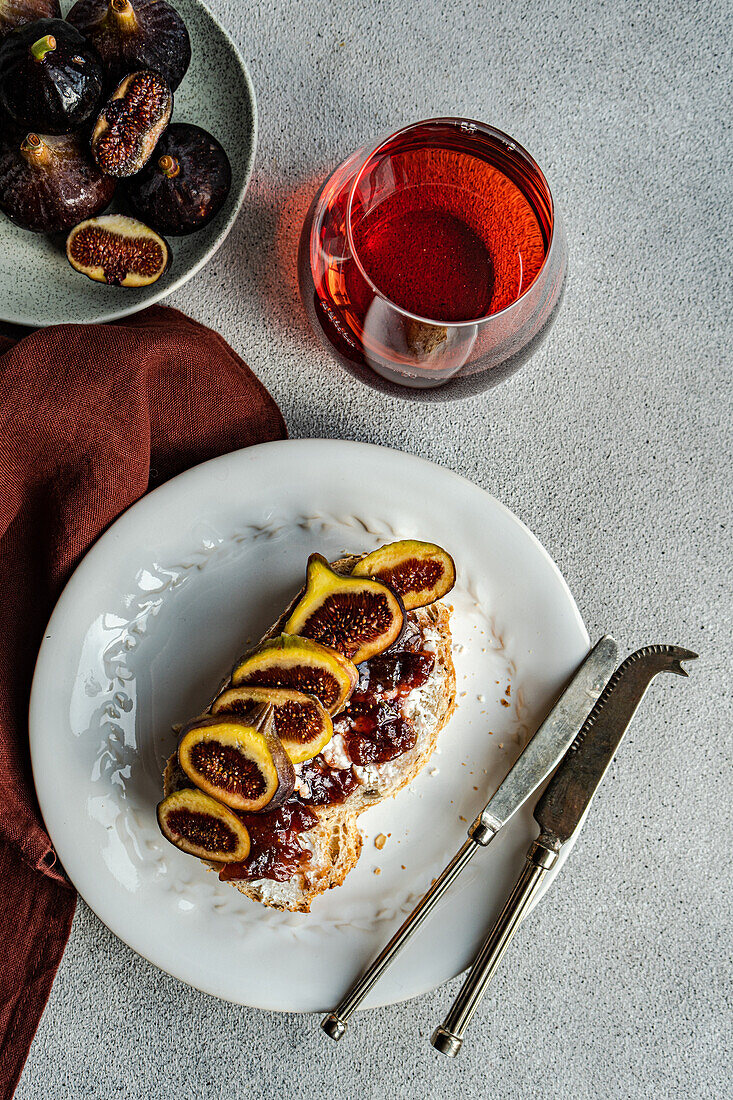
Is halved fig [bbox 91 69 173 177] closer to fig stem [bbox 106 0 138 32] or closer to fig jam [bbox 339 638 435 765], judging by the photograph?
fig stem [bbox 106 0 138 32]

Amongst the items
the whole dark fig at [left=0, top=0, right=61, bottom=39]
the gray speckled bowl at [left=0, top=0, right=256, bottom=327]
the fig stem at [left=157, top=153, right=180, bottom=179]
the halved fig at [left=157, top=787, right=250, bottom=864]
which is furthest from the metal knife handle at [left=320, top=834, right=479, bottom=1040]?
the whole dark fig at [left=0, top=0, right=61, bottom=39]

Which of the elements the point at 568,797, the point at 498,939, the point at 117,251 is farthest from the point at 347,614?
the point at 117,251

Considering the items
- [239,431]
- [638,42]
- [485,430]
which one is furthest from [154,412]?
[638,42]

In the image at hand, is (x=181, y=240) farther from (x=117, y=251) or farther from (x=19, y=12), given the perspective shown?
(x=19, y=12)

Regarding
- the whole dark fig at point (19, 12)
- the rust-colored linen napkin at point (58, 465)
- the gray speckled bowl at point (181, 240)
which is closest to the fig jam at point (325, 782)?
the rust-colored linen napkin at point (58, 465)

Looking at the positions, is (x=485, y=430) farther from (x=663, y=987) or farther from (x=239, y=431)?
(x=663, y=987)

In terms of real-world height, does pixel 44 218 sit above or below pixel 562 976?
above
